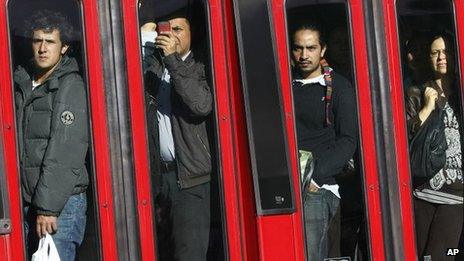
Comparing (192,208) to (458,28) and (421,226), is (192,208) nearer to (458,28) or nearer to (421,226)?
(421,226)

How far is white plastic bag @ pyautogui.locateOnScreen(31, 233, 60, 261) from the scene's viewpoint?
253 inches

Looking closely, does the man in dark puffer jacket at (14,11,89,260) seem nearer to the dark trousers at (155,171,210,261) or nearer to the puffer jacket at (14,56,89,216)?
the puffer jacket at (14,56,89,216)

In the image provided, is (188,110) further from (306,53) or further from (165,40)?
(306,53)

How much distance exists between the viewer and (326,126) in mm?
6988

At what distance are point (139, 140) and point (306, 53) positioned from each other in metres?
0.99

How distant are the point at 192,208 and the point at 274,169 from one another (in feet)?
1.47

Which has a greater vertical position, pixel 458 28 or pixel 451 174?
pixel 458 28

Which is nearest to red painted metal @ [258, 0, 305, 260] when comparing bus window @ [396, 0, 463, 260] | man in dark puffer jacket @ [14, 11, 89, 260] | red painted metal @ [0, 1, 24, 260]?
bus window @ [396, 0, 463, 260]

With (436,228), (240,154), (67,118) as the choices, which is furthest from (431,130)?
(67,118)

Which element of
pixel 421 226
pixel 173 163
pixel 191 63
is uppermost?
Result: pixel 191 63

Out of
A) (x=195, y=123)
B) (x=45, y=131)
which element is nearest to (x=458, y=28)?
(x=195, y=123)

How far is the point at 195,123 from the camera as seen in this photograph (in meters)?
6.76

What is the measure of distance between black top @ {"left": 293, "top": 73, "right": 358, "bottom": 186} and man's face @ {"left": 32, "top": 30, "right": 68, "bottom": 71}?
48.1 inches

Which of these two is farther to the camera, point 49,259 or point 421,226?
point 421,226
